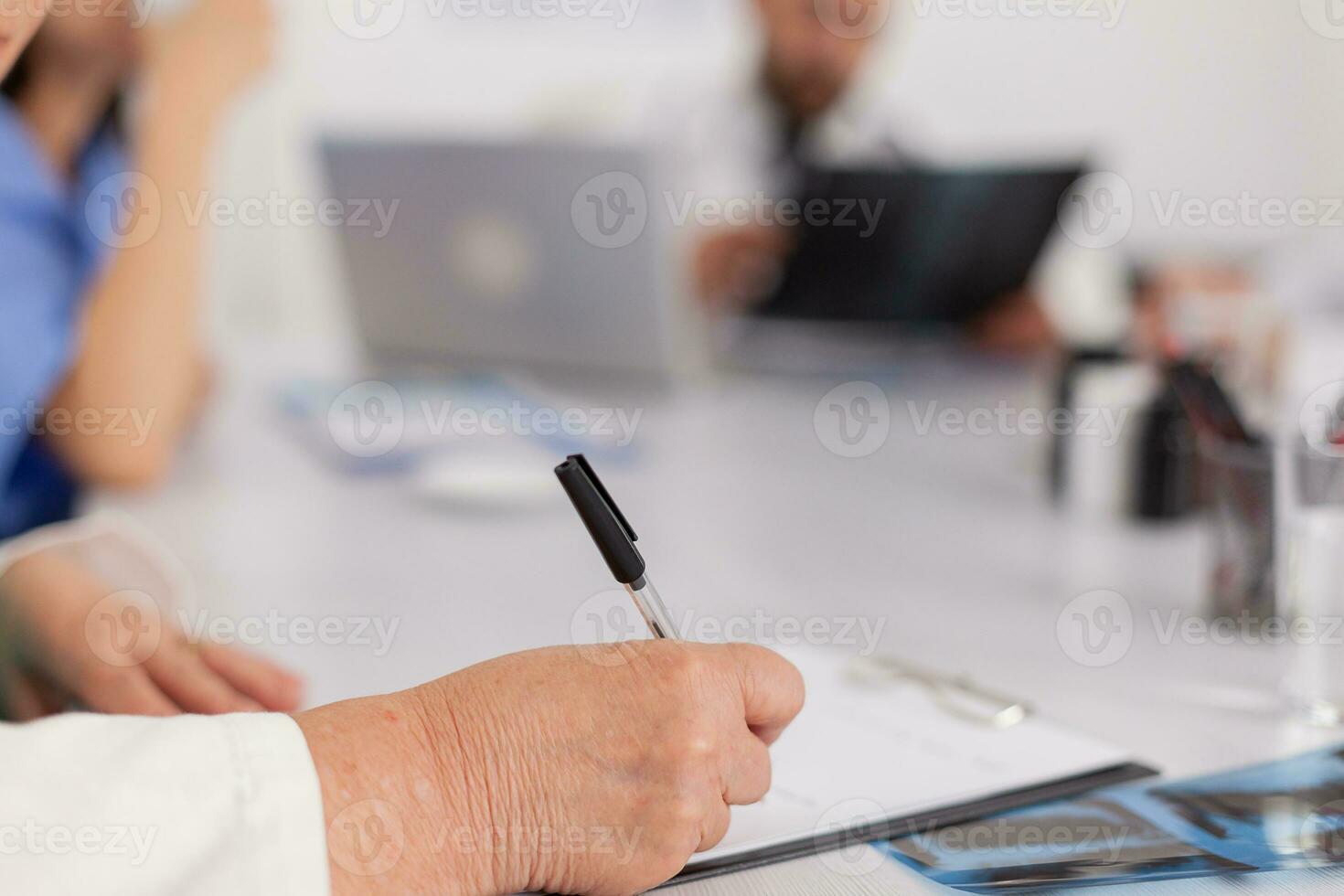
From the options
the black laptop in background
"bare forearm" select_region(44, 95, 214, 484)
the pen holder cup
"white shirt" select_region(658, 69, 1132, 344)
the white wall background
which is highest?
the white wall background

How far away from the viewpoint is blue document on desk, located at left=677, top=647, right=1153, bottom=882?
52cm

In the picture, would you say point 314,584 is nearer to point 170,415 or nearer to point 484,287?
point 170,415

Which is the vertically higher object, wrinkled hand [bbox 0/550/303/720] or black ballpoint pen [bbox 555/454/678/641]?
black ballpoint pen [bbox 555/454/678/641]

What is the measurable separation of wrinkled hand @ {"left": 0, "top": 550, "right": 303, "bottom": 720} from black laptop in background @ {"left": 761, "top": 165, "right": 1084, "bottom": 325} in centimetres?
111

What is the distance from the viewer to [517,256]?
1.48 metres

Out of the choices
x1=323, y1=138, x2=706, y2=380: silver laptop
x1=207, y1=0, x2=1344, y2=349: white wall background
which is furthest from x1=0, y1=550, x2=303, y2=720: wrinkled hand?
x1=207, y1=0, x2=1344, y2=349: white wall background

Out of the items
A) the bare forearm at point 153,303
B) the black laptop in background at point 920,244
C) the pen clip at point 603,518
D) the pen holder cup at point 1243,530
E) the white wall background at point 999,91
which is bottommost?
the pen clip at point 603,518

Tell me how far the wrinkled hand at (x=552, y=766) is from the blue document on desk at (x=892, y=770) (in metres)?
0.04

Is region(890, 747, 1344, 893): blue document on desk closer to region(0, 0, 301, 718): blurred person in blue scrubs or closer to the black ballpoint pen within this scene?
the black ballpoint pen

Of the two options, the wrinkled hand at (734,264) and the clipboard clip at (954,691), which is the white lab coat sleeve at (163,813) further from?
the wrinkled hand at (734,264)

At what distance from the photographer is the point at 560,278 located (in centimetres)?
147

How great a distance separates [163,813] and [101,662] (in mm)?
252

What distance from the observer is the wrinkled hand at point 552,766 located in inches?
18.1

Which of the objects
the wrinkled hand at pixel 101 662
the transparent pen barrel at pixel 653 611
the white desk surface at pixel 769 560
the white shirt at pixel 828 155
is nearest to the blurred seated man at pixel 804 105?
the white shirt at pixel 828 155
